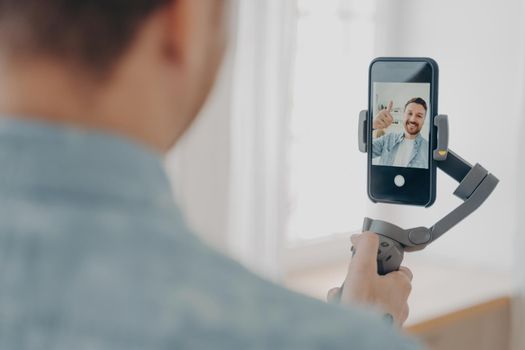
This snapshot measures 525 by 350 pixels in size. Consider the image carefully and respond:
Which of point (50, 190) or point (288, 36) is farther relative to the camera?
point (288, 36)

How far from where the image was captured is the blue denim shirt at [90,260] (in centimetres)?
40

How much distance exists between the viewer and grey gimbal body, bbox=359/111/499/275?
44.0 inches

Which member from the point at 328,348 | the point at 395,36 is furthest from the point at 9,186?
the point at 395,36

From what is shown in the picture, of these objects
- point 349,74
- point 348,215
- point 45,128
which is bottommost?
point 348,215

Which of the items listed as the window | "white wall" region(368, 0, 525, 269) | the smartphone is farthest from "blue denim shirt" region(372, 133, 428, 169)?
"white wall" region(368, 0, 525, 269)

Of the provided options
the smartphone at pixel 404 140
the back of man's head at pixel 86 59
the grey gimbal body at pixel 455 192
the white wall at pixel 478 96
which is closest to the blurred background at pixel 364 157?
the white wall at pixel 478 96

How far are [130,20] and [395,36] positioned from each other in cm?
260

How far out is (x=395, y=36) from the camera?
2.95 m

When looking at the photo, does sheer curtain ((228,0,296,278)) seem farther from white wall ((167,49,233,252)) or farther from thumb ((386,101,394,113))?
thumb ((386,101,394,113))

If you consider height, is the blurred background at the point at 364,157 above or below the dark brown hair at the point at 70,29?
below

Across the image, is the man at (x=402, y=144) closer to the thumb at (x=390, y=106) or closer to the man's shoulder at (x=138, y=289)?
the thumb at (x=390, y=106)

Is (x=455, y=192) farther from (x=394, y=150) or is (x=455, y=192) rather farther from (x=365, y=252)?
(x=365, y=252)

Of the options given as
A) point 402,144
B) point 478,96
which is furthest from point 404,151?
point 478,96

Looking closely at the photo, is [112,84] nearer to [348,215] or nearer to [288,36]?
[288,36]
